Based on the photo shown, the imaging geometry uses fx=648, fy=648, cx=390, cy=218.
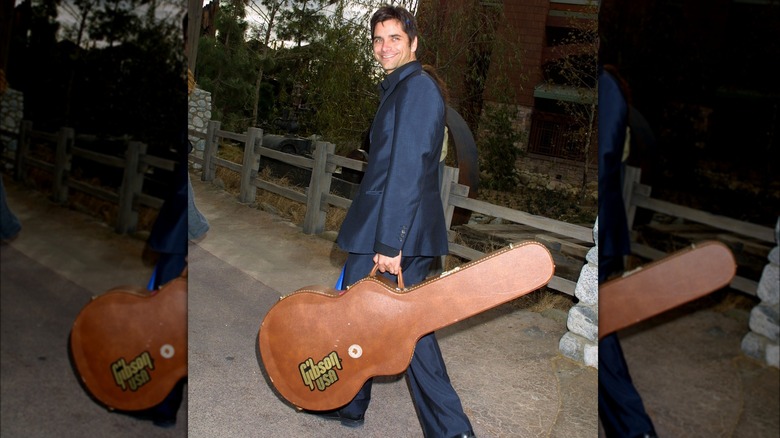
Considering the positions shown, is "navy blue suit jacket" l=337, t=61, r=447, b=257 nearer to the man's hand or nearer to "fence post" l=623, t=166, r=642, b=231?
the man's hand

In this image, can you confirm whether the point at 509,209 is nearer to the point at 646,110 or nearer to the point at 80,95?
the point at 646,110

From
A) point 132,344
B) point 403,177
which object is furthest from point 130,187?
point 403,177

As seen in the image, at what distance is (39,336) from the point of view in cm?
76

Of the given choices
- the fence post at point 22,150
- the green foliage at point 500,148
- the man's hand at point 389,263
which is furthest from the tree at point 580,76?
the fence post at point 22,150

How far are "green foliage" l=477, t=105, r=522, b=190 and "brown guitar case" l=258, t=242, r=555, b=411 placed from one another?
0.13 meters

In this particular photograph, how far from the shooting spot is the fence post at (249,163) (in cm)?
100

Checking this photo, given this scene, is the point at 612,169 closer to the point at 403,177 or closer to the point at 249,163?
the point at 403,177

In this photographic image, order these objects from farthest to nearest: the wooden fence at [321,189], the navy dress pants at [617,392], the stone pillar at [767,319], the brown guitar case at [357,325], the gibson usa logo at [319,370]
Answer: the gibson usa logo at [319,370] → the brown guitar case at [357,325] → the wooden fence at [321,189] → the navy dress pants at [617,392] → the stone pillar at [767,319]

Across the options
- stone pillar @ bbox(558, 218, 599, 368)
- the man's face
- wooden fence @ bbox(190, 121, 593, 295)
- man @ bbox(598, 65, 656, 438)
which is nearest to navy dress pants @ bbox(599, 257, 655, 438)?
man @ bbox(598, 65, 656, 438)

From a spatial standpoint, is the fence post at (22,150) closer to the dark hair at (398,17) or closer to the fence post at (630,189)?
the dark hair at (398,17)

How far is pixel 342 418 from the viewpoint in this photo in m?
1.15

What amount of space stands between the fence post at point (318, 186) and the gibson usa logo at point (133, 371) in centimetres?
32

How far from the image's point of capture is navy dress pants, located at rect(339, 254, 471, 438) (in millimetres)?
1114

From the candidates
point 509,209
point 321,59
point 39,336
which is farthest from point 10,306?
point 509,209
